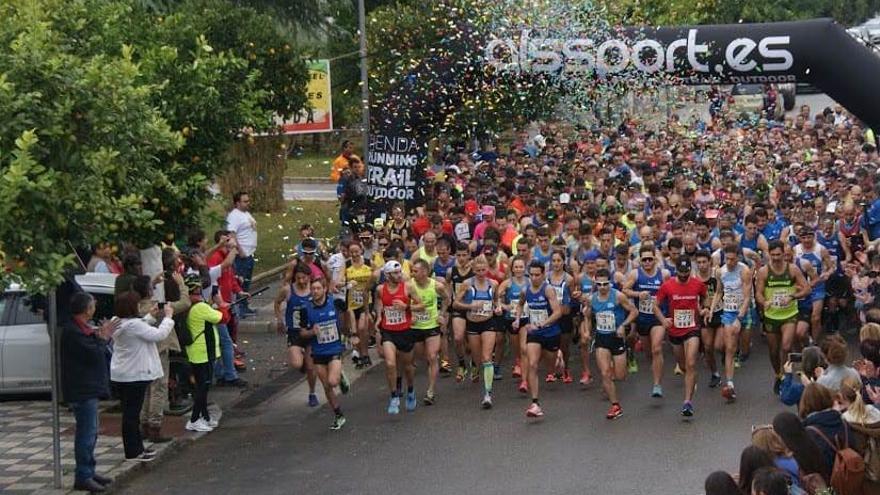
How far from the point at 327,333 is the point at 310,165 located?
28256mm

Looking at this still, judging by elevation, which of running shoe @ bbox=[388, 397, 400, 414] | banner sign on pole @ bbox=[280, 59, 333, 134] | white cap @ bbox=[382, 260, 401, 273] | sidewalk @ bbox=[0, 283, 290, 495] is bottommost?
sidewalk @ bbox=[0, 283, 290, 495]

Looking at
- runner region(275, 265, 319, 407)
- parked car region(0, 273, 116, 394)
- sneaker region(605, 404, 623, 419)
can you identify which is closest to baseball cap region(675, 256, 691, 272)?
sneaker region(605, 404, 623, 419)

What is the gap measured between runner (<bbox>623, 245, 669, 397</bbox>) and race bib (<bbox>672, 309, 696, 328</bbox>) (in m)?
0.22

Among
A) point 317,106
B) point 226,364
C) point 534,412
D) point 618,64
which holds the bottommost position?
point 534,412

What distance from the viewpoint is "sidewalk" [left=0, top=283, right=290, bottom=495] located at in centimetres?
1387

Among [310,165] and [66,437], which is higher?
[310,165]

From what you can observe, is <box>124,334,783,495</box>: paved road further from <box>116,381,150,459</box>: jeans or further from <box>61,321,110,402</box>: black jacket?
<box>61,321,110,402</box>: black jacket

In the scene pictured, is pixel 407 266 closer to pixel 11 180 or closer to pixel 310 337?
pixel 310 337

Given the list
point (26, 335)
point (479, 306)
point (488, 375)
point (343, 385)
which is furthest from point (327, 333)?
point (26, 335)

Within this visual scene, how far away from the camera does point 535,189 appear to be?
23.3 meters

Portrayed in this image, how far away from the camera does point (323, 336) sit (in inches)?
620

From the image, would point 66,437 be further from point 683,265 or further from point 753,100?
point 753,100

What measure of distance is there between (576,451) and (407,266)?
4083 mm

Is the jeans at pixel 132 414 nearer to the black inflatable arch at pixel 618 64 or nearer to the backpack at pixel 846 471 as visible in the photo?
the backpack at pixel 846 471
